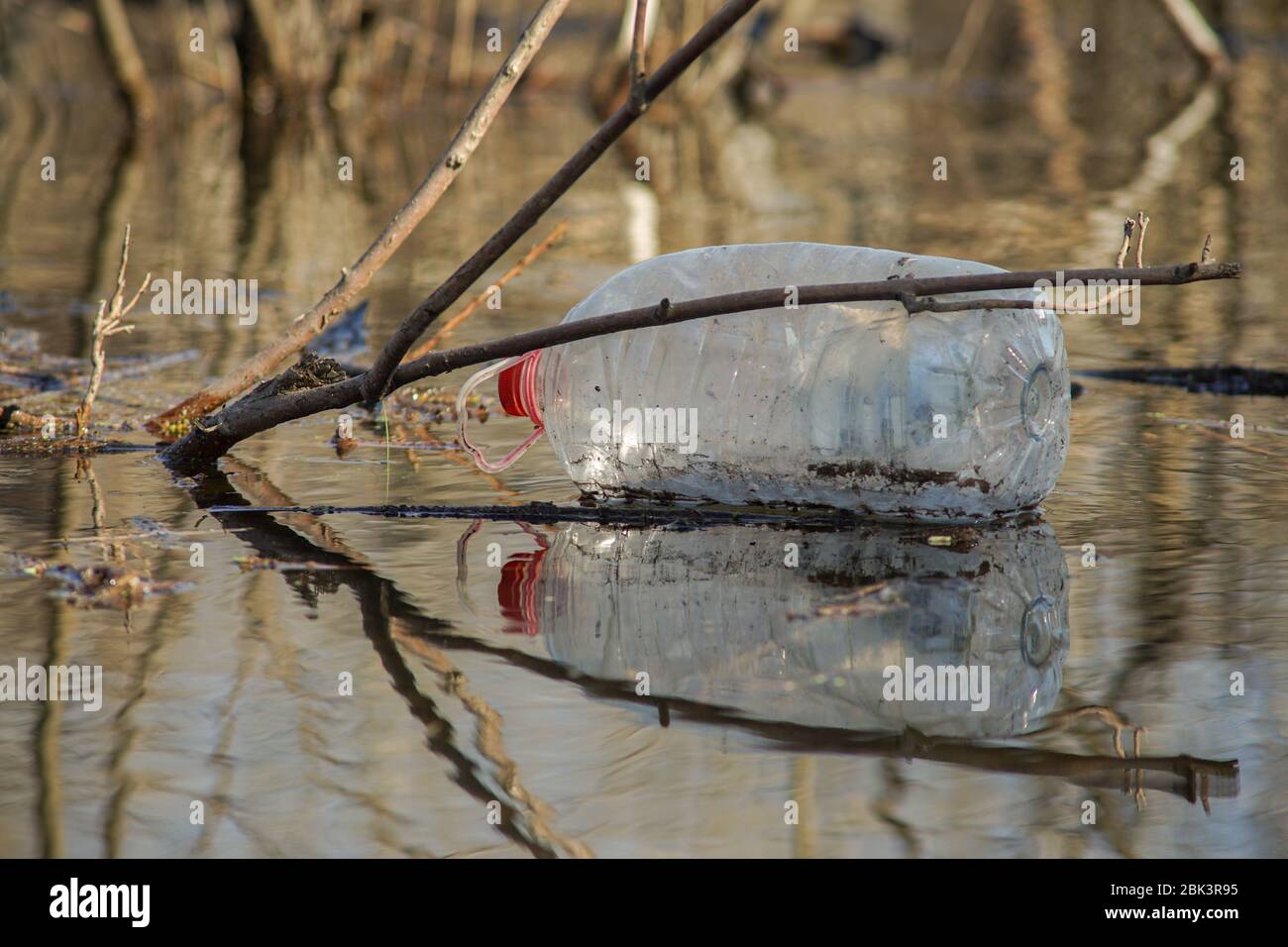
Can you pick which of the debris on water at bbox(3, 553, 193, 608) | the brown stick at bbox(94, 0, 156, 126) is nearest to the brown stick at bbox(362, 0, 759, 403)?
the debris on water at bbox(3, 553, 193, 608)

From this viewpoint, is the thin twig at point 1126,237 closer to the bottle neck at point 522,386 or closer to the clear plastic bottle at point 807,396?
the clear plastic bottle at point 807,396

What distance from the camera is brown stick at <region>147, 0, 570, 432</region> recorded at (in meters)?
4.59

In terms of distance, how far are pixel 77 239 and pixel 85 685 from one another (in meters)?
8.41

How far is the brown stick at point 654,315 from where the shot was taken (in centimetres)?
425

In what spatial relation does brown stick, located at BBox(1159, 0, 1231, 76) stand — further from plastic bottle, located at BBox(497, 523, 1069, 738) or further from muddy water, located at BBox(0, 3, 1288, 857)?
plastic bottle, located at BBox(497, 523, 1069, 738)

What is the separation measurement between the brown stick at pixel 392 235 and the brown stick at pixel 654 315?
271mm

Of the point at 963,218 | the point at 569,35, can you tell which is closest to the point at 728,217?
the point at 963,218

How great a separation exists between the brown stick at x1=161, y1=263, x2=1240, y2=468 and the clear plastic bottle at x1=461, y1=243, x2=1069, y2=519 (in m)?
0.19

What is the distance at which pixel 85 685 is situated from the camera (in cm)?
358

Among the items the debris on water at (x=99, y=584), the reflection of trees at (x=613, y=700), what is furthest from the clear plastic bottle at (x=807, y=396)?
the debris on water at (x=99, y=584)

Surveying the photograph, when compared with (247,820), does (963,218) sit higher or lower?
higher

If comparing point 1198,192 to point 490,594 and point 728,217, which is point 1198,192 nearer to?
point 728,217

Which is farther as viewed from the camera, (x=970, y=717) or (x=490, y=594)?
(x=490, y=594)

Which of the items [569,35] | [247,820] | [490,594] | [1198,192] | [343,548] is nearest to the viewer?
[247,820]
